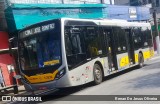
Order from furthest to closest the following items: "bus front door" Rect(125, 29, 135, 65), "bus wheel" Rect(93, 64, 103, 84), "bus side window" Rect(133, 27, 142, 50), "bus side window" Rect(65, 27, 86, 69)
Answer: "bus side window" Rect(133, 27, 142, 50)
"bus front door" Rect(125, 29, 135, 65)
"bus wheel" Rect(93, 64, 103, 84)
"bus side window" Rect(65, 27, 86, 69)

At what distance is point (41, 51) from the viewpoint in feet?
39.3

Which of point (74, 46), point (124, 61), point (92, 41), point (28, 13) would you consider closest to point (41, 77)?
point (74, 46)

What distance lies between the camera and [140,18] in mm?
38250

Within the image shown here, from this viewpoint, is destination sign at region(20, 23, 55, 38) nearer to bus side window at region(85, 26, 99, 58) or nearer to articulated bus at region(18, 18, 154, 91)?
articulated bus at region(18, 18, 154, 91)

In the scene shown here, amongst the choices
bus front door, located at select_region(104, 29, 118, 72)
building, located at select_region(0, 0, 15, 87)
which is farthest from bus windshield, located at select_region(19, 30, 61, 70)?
building, located at select_region(0, 0, 15, 87)

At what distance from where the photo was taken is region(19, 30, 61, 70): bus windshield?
11.8m

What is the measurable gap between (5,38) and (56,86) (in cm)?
824

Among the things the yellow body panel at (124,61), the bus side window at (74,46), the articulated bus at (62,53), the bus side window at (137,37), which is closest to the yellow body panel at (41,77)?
the articulated bus at (62,53)

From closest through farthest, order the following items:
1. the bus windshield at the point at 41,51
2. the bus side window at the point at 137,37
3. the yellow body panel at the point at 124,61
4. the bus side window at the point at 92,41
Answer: the bus windshield at the point at 41,51 < the bus side window at the point at 92,41 < the yellow body panel at the point at 124,61 < the bus side window at the point at 137,37

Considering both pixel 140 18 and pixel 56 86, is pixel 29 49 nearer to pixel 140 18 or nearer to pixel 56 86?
pixel 56 86

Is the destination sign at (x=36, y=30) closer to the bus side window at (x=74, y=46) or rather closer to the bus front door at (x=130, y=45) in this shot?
the bus side window at (x=74, y=46)

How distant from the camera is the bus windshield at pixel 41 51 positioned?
11.8 m

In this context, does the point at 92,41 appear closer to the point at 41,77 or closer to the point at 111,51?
the point at 111,51

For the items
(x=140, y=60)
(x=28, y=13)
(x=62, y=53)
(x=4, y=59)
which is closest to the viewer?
(x=62, y=53)
